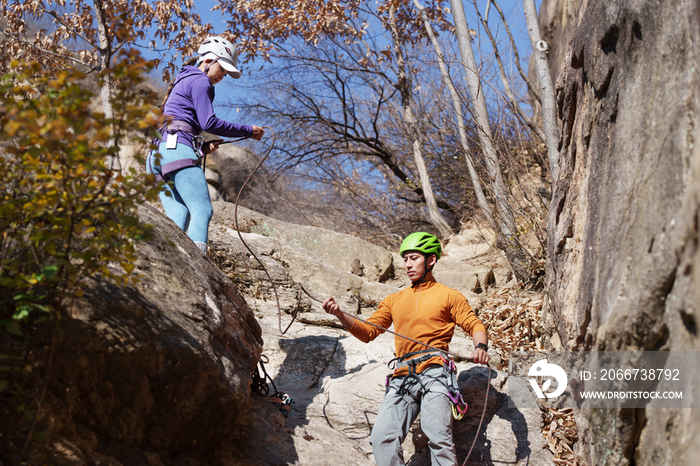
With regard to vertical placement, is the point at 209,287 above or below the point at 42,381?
above

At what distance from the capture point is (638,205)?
2.53 metres

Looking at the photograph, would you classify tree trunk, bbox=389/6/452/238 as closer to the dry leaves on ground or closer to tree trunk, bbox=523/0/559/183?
the dry leaves on ground

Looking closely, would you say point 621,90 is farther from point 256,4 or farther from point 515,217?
point 256,4

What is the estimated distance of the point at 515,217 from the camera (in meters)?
6.66

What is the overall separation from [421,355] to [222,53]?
9.19 ft

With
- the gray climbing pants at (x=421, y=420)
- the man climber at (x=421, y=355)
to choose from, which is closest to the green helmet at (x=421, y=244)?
the man climber at (x=421, y=355)

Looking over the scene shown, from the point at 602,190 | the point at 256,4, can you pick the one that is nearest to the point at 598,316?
the point at 602,190

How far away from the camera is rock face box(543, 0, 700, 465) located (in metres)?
2.13

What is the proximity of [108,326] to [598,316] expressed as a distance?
2.44 m

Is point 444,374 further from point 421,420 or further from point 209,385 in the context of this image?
point 209,385

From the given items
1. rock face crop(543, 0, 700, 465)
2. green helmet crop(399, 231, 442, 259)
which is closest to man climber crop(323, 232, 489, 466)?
green helmet crop(399, 231, 442, 259)

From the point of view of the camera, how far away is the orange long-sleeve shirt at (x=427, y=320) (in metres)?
3.71

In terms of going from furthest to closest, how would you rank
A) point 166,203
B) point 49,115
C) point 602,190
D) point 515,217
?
point 515,217
point 166,203
point 602,190
point 49,115

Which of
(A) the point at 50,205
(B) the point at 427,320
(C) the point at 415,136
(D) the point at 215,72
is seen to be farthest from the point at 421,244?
(C) the point at 415,136
